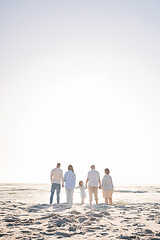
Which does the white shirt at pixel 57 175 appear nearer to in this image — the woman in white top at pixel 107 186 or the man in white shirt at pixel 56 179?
the man in white shirt at pixel 56 179

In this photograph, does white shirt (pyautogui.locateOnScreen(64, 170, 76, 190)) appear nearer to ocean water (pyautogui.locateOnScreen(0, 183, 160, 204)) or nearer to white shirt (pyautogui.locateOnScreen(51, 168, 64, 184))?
white shirt (pyautogui.locateOnScreen(51, 168, 64, 184))

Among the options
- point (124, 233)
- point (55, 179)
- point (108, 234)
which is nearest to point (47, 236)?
point (108, 234)

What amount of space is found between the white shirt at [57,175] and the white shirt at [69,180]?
36 centimetres

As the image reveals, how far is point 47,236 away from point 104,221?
274 centimetres

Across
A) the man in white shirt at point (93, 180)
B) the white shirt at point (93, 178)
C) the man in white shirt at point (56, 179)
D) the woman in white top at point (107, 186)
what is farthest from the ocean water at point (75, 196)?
the woman in white top at point (107, 186)

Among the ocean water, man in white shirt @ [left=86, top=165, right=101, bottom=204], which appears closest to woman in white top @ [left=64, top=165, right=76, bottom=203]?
man in white shirt @ [left=86, top=165, right=101, bottom=204]

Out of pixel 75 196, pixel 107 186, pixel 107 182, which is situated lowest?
pixel 75 196

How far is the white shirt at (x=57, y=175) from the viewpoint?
1527cm

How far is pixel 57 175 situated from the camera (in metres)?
15.3

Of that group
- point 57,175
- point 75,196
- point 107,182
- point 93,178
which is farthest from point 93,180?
point 75,196

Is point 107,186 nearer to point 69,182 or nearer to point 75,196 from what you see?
point 69,182

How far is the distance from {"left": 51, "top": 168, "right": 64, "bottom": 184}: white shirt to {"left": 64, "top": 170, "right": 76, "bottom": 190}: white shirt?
0.36 m

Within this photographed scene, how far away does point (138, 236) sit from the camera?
5.78 meters

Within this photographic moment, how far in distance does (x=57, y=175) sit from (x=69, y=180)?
3.03 feet
